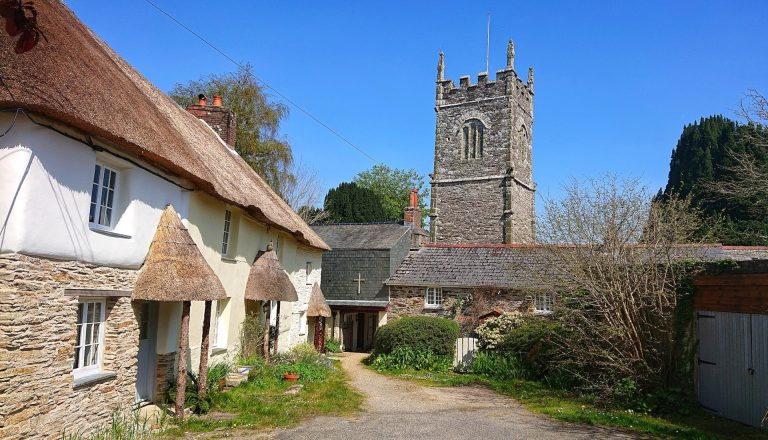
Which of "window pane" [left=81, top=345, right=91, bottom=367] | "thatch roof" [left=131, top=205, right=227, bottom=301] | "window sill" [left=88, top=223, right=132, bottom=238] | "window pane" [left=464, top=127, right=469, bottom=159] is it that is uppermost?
"window pane" [left=464, top=127, right=469, bottom=159]

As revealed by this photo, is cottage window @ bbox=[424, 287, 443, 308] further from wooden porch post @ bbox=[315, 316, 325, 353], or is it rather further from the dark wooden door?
the dark wooden door

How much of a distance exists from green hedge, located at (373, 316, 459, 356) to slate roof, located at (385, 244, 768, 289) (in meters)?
3.55

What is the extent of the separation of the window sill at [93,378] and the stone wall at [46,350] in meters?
0.05

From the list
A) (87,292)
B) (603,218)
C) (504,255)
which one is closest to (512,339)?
(603,218)

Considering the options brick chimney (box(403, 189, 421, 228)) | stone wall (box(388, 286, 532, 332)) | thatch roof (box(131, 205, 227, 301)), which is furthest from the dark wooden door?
thatch roof (box(131, 205, 227, 301))

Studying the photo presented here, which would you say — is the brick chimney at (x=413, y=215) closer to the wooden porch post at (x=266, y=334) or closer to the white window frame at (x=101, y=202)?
the wooden porch post at (x=266, y=334)

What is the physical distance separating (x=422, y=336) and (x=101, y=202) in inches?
499

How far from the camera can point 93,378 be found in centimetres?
879

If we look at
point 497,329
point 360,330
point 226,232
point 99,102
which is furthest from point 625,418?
point 360,330

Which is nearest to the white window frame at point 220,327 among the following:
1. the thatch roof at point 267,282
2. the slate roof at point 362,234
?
Answer: the thatch roof at point 267,282

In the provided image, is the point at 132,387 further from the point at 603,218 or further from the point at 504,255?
the point at 504,255

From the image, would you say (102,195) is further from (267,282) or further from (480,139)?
(480,139)

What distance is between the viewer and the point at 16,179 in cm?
712

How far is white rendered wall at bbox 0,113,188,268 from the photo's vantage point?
23.4ft
